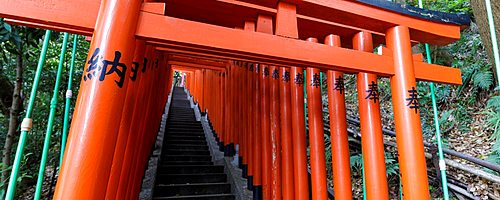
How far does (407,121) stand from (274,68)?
6.18 ft

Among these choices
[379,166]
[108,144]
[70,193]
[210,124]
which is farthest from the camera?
[210,124]

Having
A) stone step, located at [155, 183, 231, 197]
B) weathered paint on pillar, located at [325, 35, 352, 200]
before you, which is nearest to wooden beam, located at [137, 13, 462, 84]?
weathered paint on pillar, located at [325, 35, 352, 200]

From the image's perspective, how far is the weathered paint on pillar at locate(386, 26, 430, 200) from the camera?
5.74ft

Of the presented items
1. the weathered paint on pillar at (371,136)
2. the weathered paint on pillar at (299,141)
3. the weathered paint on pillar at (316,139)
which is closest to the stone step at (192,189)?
the weathered paint on pillar at (299,141)

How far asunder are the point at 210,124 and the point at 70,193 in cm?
686

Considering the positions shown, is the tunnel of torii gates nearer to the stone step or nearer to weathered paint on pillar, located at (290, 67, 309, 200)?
weathered paint on pillar, located at (290, 67, 309, 200)

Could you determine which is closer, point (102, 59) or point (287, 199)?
point (102, 59)

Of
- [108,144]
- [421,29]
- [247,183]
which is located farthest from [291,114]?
[108,144]

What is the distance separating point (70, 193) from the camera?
0.97m

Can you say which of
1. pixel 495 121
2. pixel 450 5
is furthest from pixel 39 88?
pixel 450 5

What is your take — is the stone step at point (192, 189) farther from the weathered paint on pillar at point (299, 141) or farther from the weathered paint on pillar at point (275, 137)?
the weathered paint on pillar at point (299, 141)

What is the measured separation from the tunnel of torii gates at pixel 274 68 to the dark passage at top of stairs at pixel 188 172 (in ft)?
3.87

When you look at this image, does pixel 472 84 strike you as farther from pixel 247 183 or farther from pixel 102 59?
pixel 102 59

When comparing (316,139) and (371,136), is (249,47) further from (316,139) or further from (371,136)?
(316,139)
